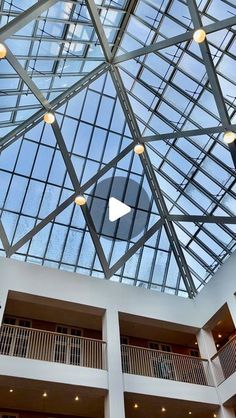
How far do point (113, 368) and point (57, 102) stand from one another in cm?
1148

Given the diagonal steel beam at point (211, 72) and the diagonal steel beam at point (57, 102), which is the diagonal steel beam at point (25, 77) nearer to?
the diagonal steel beam at point (57, 102)

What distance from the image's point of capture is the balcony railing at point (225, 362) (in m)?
17.3

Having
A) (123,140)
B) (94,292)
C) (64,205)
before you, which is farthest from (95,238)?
(123,140)

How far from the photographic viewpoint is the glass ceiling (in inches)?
586

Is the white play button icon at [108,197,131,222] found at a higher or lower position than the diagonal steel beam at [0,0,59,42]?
higher

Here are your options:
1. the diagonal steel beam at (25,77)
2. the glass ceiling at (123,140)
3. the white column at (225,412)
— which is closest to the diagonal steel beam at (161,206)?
the glass ceiling at (123,140)

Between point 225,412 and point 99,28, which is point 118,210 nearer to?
point 99,28

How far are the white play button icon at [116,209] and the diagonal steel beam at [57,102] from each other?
5621 millimetres

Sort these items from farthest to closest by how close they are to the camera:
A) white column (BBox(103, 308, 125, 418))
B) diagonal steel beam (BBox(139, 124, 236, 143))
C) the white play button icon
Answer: the white play button icon → diagonal steel beam (BBox(139, 124, 236, 143)) → white column (BBox(103, 308, 125, 418))

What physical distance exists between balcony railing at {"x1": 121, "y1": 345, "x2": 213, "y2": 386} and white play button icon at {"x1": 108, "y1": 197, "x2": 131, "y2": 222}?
6.38 metres

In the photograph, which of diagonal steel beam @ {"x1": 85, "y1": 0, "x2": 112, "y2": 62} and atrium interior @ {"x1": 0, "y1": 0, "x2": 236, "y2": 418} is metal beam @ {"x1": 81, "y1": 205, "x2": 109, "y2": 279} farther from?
diagonal steel beam @ {"x1": 85, "y1": 0, "x2": 112, "y2": 62}

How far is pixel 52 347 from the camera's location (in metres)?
16.8

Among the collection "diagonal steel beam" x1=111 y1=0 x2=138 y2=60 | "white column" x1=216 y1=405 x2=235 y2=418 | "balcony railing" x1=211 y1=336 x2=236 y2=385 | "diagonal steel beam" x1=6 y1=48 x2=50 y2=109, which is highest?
"diagonal steel beam" x1=111 y1=0 x2=138 y2=60

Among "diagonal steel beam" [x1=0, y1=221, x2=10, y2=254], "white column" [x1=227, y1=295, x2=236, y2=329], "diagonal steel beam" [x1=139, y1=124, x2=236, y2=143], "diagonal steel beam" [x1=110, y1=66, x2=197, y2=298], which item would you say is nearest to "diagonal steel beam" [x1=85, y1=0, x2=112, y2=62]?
"diagonal steel beam" [x1=110, y1=66, x2=197, y2=298]
